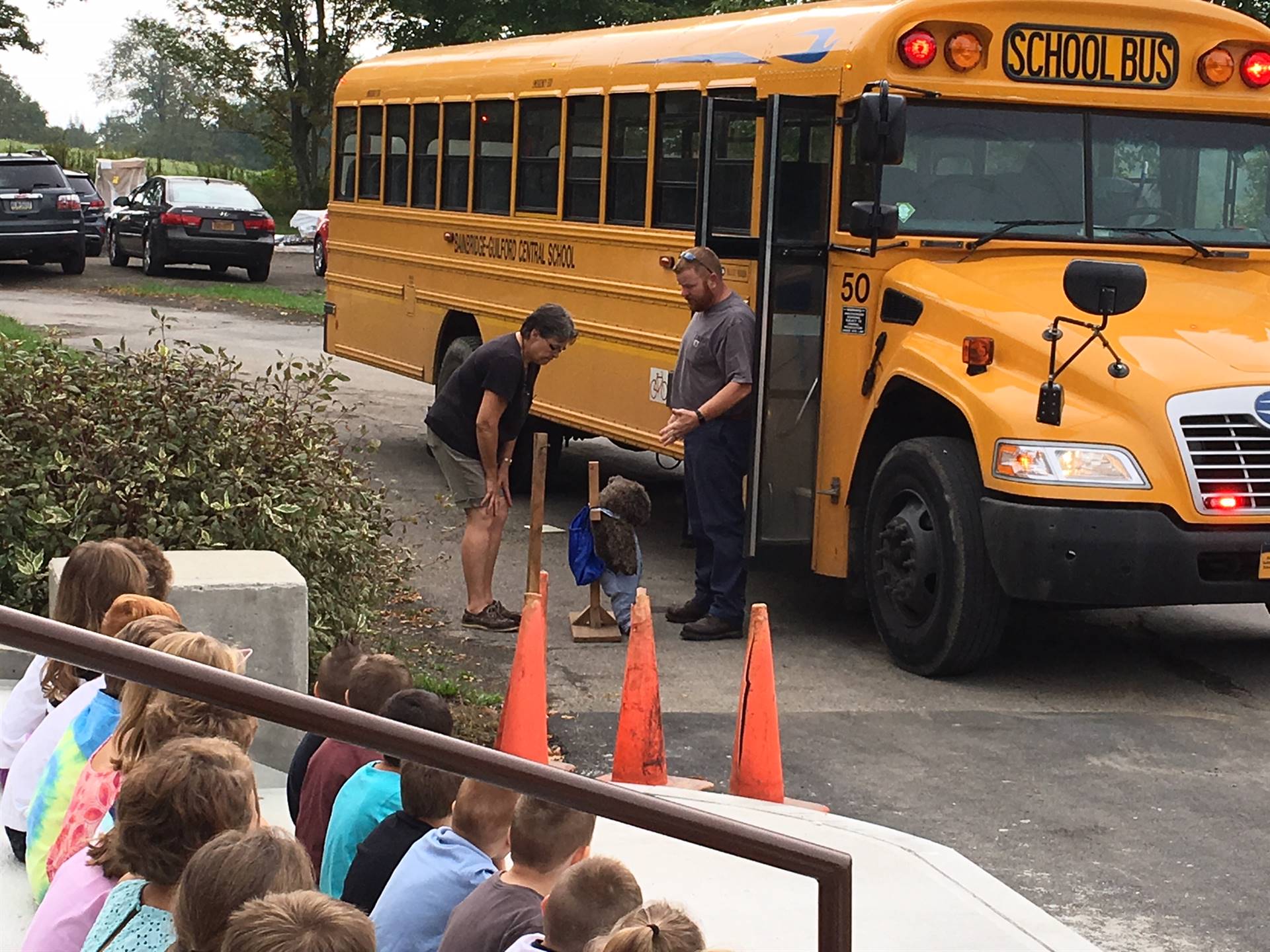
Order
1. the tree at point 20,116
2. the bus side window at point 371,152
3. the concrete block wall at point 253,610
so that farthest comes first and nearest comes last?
the tree at point 20,116 < the bus side window at point 371,152 < the concrete block wall at point 253,610

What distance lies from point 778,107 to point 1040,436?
1.98 m

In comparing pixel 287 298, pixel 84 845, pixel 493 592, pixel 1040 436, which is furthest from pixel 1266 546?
pixel 287 298

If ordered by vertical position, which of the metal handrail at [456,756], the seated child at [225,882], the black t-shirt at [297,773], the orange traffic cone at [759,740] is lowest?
the orange traffic cone at [759,740]

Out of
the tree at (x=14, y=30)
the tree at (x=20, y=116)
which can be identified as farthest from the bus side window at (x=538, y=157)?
the tree at (x=20, y=116)

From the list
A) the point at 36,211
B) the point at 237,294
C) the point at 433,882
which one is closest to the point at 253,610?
the point at 433,882

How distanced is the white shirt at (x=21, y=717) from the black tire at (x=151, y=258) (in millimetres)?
24628

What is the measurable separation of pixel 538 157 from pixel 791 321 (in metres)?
3.04

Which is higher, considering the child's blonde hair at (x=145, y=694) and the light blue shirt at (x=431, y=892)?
the child's blonde hair at (x=145, y=694)

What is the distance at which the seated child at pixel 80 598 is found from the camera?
15.4ft

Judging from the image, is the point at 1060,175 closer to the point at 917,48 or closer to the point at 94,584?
the point at 917,48

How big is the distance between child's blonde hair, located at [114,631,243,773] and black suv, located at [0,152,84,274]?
24005 mm

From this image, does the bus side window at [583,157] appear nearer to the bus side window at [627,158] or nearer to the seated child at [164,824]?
the bus side window at [627,158]

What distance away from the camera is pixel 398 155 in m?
13.0

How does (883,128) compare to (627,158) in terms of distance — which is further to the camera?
(627,158)
